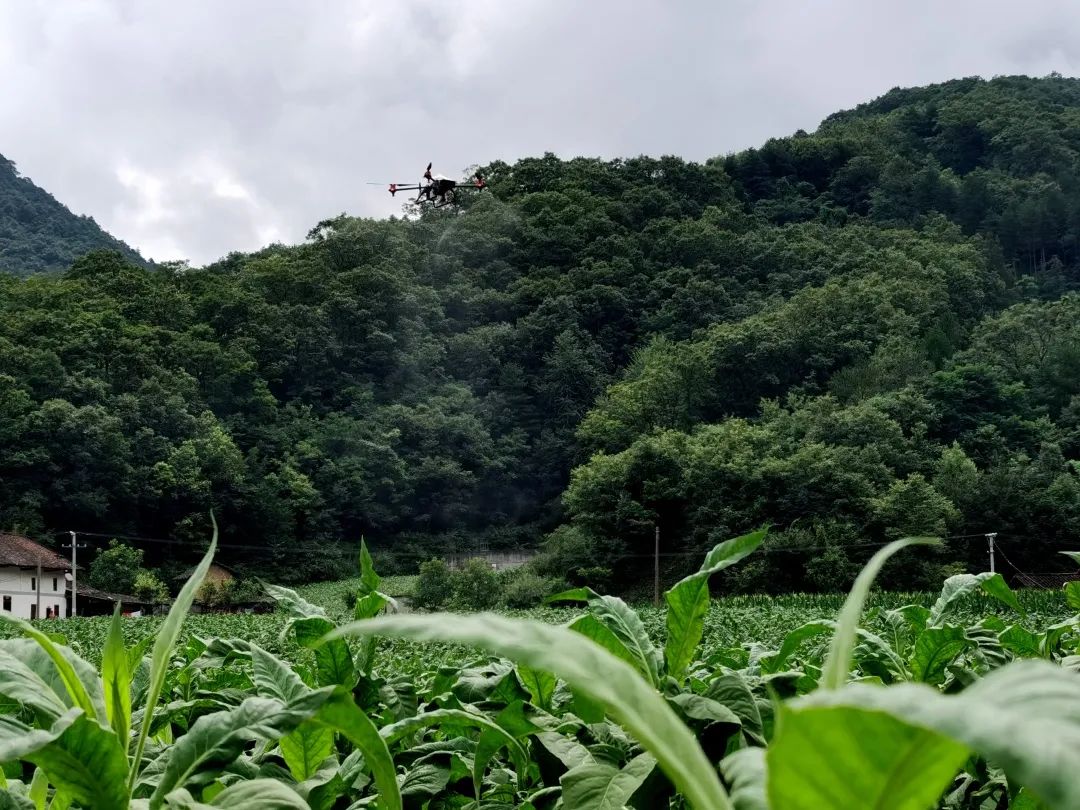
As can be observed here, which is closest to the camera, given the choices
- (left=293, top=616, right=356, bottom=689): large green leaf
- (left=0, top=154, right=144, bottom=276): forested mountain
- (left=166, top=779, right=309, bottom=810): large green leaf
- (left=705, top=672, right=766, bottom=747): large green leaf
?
(left=166, top=779, right=309, bottom=810): large green leaf

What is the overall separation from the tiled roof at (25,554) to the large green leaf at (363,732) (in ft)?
118

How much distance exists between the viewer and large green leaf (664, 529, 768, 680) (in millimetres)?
1034

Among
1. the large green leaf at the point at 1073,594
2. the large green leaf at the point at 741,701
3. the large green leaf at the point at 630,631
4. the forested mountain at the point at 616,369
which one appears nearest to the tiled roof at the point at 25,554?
the forested mountain at the point at 616,369

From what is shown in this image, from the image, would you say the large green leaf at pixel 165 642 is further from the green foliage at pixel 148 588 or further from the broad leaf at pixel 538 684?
the green foliage at pixel 148 588

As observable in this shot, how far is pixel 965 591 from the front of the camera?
1395 mm

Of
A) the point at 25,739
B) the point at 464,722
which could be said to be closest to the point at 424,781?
the point at 464,722

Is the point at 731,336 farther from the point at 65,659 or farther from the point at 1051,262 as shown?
the point at 65,659

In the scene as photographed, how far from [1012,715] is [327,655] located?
93 centimetres

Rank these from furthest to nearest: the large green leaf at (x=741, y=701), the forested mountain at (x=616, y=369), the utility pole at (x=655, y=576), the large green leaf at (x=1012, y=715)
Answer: the forested mountain at (x=616, y=369)
the utility pole at (x=655, y=576)
the large green leaf at (x=741, y=701)
the large green leaf at (x=1012, y=715)

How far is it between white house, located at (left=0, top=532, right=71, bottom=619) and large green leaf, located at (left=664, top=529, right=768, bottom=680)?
35.7 m

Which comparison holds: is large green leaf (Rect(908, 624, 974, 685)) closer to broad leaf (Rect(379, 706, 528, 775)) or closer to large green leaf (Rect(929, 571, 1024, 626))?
large green leaf (Rect(929, 571, 1024, 626))

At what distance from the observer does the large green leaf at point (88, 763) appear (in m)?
0.71

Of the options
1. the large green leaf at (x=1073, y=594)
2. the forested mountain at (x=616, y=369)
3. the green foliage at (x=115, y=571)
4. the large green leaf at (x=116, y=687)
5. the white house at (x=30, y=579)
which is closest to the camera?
the large green leaf at (x=116, y=687)

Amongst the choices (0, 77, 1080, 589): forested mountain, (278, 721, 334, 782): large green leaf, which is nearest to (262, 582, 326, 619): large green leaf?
(278, 721, 334, 782): large green leaf
